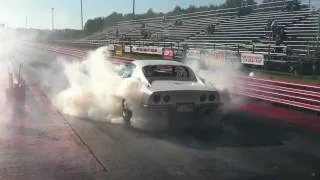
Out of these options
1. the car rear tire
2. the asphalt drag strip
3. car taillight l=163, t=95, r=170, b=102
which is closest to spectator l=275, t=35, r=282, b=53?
the asphalt drag strip

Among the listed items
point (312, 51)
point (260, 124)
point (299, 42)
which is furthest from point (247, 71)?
point (260, 124)

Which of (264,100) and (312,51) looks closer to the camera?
(264,100)

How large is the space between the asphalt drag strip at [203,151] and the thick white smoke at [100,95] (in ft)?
1.85

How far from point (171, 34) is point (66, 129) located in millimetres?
40853

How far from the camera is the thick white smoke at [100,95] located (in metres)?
10.2

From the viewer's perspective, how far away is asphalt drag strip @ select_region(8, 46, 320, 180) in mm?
6316

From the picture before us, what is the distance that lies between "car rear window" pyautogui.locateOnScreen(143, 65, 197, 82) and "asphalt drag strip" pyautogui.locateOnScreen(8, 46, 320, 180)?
4.05ft

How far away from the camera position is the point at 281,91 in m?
13.4

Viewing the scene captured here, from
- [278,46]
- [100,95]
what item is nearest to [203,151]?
[100,95]

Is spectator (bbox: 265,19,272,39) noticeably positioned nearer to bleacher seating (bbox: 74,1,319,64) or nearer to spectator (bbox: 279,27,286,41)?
bleacher seating (bbox: 74,1,319,64)

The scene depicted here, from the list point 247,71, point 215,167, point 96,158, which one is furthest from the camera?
point 247,71

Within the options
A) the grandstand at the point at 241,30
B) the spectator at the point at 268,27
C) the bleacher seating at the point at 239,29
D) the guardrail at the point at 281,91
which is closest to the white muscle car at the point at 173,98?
the guardrail at the point at 281,91

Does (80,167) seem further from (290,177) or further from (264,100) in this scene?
(264,100)

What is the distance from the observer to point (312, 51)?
2445 centimetres
